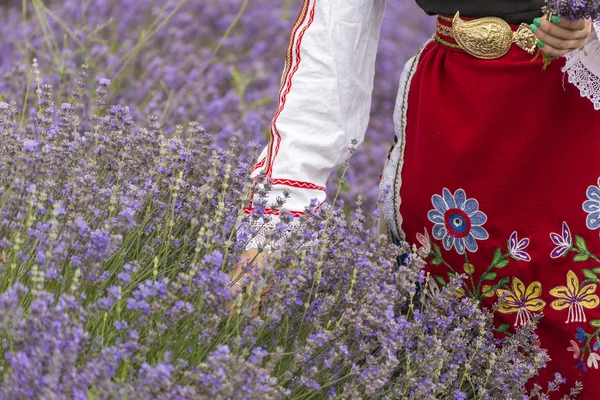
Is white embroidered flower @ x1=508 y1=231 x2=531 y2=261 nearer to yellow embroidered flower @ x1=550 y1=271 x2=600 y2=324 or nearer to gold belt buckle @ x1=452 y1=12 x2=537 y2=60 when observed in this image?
yellow embroidered flower @ x1=550 y1=271 x2=600 y2=324

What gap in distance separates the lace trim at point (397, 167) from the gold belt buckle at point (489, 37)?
0.60 ft

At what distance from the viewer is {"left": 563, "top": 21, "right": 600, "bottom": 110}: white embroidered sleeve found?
1781 millimetres

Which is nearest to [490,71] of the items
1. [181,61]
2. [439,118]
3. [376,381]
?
[439,118]

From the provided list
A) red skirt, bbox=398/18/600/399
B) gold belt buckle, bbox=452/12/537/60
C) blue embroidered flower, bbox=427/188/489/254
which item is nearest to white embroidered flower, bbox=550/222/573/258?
red skirt, bbox=398/18/600/399

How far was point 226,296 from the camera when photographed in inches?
60.2

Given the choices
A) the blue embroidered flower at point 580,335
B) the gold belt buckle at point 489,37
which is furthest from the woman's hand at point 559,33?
the blue embroidered flower at point 580,335

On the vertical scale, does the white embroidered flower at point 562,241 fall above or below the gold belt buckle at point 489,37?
below

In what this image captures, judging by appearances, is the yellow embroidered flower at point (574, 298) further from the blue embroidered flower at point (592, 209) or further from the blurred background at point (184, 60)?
the blurred background at point (184, 60)

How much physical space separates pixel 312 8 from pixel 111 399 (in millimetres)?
1040

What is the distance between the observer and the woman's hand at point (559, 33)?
167 centimetres

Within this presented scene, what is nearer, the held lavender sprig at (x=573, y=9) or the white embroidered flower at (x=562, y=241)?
the held lavender sprig at (x=573, y=9)

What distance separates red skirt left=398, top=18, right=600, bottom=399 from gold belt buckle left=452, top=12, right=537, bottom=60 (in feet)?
0.06

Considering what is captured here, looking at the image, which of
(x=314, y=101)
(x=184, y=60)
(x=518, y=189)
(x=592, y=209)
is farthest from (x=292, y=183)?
(x=184, y=60)

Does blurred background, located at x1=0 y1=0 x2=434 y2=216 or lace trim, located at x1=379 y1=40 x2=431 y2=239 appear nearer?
lace trim, located at x1=379 y1=40 x2=431 y2=239
